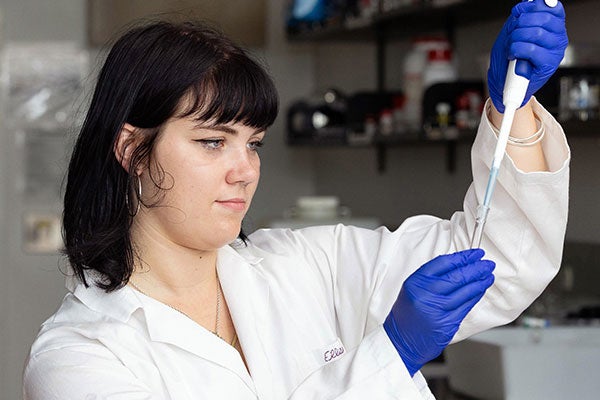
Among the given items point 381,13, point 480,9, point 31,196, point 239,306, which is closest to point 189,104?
point 239,306

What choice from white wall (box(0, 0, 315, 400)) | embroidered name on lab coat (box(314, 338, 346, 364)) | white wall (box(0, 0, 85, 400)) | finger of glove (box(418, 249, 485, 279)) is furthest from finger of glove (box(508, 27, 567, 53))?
white wall (box(0, 0, 85, 400))

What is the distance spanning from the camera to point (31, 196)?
4.89m

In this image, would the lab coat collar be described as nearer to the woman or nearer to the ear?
the woman

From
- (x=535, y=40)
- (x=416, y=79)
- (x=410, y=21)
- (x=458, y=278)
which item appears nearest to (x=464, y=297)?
(x=458, y=278)

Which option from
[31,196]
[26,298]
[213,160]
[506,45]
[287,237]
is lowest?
[26,298]

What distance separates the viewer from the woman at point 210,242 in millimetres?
1588

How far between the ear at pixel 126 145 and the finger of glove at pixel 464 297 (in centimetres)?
60

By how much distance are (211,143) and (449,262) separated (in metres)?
0.46

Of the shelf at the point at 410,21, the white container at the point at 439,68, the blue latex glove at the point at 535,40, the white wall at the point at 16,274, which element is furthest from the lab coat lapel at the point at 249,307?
the white wall at the point at 16,274

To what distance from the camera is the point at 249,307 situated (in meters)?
1.83

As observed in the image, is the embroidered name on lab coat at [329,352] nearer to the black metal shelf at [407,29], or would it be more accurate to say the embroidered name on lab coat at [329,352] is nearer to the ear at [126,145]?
the ear at [126,145]

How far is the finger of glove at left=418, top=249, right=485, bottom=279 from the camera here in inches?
55.4

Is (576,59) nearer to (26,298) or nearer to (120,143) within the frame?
(120,143)

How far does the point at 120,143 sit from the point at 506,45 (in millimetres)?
630
